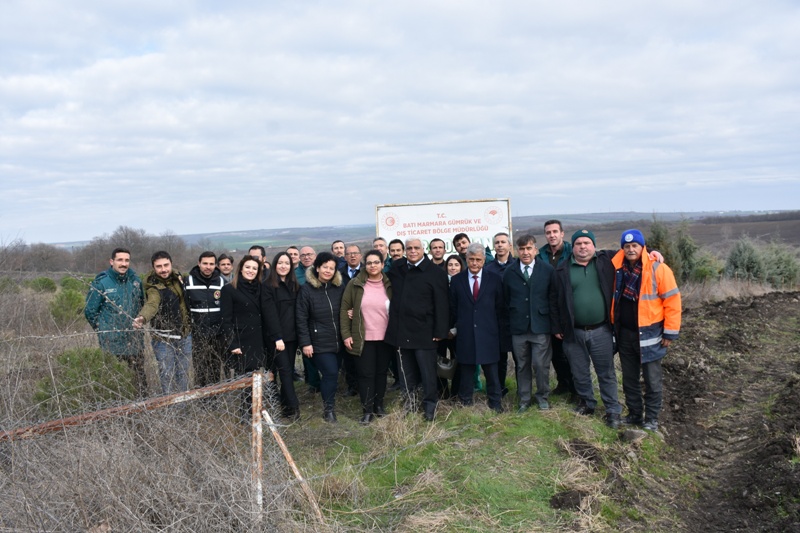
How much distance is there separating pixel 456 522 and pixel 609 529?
1.15 meters

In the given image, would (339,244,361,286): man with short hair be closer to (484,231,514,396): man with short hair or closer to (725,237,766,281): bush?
(484,231,514,396): man with short hair

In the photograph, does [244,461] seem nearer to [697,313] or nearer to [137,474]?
[137,474]

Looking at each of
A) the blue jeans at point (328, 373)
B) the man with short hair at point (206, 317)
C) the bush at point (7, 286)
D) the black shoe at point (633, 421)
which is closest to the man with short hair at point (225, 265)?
the man with short hair at point (206, 317)

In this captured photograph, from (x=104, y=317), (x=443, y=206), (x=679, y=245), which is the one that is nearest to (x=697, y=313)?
(x=679, y=245)

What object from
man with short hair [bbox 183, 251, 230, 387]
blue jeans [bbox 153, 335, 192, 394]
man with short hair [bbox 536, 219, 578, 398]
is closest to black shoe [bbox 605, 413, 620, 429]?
man with short hair [bbox 536, 219, 578, 398]

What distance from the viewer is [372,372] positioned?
709 cm

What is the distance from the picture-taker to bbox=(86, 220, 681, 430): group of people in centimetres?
638

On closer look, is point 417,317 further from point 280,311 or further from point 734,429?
point 734,429

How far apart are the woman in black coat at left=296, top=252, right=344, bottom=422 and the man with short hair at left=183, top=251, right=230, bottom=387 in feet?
2.90

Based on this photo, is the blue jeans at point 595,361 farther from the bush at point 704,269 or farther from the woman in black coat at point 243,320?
the bush at point 704,269

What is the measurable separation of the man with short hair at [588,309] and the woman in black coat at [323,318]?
96.3 inches

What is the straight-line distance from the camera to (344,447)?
20.0ft

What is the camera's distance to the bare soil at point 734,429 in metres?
4.88

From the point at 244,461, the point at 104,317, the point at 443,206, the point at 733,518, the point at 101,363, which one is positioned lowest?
the point at 733,518
